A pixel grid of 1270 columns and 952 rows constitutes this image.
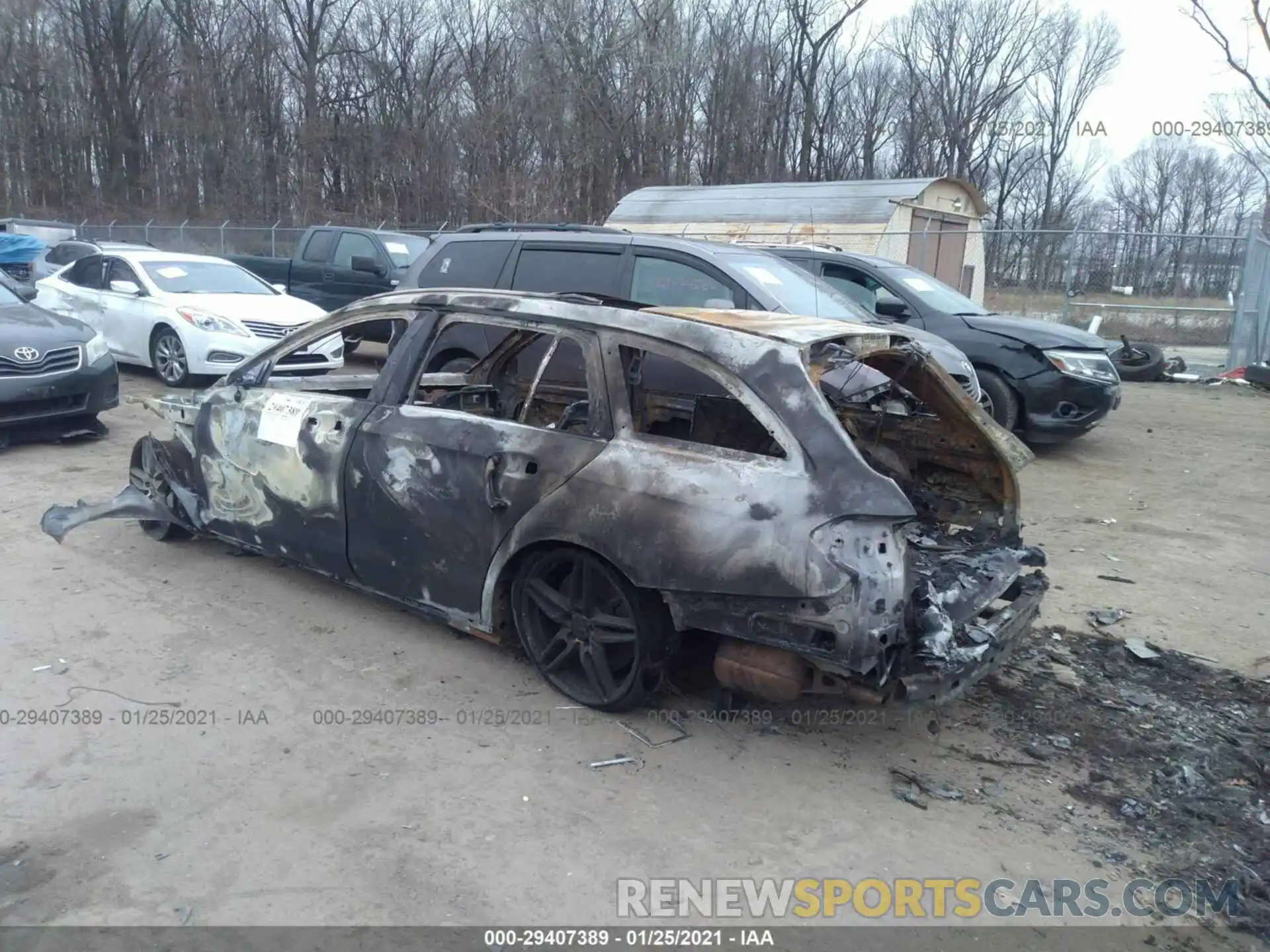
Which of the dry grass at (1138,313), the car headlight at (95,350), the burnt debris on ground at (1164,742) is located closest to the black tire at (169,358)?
the car headlight at (95,350)

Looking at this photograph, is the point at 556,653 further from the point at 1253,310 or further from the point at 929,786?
the point at 1253,310

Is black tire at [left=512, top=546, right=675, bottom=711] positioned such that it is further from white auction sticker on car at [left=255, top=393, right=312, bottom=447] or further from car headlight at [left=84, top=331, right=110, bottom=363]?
car headlight at [left=84, top=331, right=110, bottom=363]

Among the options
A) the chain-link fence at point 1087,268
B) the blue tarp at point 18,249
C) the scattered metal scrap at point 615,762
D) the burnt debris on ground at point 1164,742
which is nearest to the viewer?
the burnt debris on ground at point 1164,742

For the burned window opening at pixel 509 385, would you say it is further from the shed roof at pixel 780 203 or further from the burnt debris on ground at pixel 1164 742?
the shed roof at pixel 780 203

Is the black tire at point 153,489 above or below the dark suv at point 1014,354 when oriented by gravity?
below

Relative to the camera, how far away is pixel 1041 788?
364 cm

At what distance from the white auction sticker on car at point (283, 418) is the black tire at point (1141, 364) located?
1370cm

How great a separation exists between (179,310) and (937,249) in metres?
14.0

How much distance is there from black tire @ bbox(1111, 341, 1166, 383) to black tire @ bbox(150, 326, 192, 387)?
1316cm

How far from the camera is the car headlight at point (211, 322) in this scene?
34.3ft

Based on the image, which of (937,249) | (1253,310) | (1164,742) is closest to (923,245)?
(937,249)

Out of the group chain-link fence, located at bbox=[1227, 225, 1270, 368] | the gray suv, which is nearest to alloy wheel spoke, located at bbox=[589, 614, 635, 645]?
the gray suv

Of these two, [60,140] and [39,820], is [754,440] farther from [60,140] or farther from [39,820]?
[60,140]

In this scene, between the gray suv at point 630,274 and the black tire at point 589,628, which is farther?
the gray suv at point 630,274
